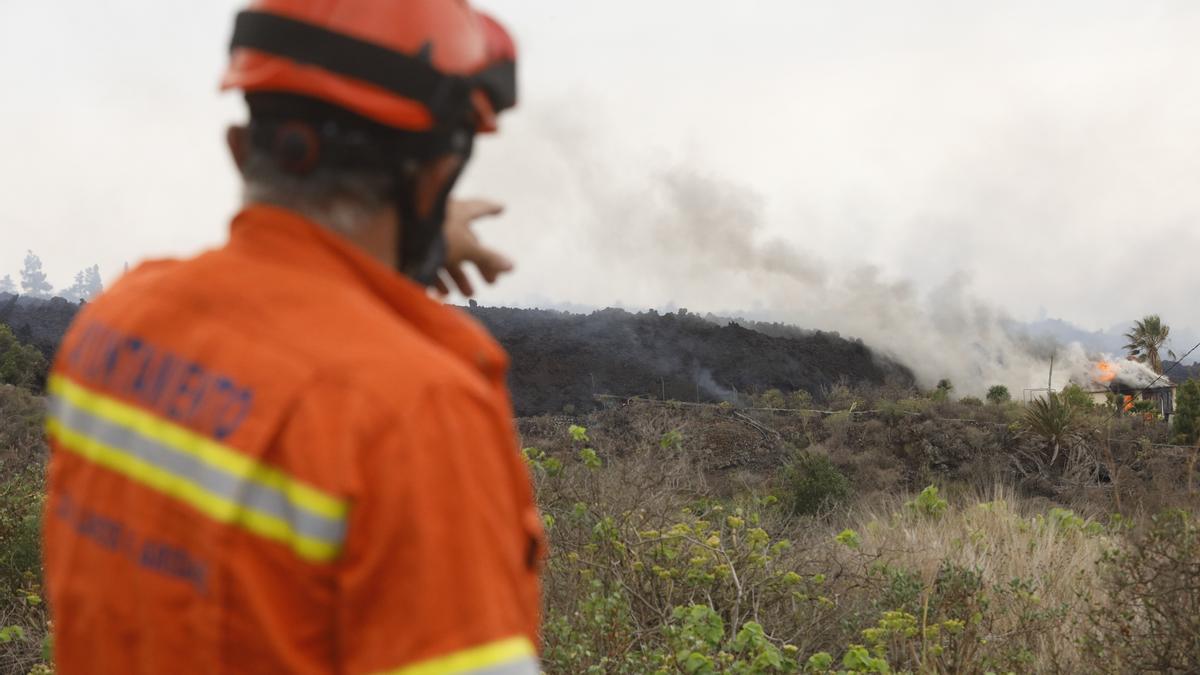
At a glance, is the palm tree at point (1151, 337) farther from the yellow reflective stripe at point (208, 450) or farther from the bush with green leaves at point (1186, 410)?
the yellow reflective stripe at point (208, 450)

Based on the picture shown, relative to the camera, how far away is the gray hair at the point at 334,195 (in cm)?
118

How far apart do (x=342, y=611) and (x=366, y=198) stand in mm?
460

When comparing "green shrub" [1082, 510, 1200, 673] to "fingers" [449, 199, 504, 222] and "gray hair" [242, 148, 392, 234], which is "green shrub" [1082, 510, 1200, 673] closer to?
"fingers" [449, 199, 504, 222]

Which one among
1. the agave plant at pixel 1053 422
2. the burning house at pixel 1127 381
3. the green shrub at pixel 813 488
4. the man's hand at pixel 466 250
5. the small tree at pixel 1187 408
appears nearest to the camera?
the man's hand at pixel 466 250

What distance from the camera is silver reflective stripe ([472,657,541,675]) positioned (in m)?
0.96

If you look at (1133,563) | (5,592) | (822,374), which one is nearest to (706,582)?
(1133,563)

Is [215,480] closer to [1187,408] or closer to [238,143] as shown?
[238,143]

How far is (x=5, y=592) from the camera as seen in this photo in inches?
263

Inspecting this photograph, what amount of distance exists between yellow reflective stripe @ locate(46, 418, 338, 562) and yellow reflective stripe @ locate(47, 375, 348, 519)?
29 millimetres

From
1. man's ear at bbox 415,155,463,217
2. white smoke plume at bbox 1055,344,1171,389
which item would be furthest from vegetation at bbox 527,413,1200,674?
white smoke plume at bbox 1055,344,1171,389

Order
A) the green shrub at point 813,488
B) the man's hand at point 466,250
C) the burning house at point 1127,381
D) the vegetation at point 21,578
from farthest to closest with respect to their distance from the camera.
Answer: the burning house at point 1127,381
the green shrub at point 813,488
the vegetation at point 21,578
the man's hand at point 466,250

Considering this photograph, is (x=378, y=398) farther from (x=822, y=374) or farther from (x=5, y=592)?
(x=822, y=374)

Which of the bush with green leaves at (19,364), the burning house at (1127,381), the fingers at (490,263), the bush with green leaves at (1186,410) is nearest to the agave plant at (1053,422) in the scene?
the bush with green leaves at (1186,410)

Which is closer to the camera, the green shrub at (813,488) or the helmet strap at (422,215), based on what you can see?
the helmet strap at (422,215)
